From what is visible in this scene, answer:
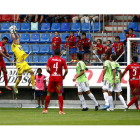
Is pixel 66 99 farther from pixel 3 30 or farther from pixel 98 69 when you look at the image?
pixel 3 30

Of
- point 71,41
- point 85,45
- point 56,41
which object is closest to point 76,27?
point 56,41

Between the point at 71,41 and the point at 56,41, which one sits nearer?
the point at 71,41

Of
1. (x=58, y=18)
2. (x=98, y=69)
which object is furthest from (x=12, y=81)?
(x=58, y=18)

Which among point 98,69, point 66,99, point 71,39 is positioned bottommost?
point 66,99

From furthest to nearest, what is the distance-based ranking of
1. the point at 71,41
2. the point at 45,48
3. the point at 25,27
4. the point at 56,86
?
the point at 25,27 → the point at 45,48 → the point at 71,41 → the point at 56,86

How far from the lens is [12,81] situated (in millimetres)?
20938

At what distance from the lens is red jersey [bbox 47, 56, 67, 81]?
1294cm

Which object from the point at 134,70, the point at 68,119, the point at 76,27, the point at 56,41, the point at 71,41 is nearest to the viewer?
the point at 68,119

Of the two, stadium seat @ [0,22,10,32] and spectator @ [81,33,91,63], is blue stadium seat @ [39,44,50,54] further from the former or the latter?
stadium seat @ [0,22,10,32]

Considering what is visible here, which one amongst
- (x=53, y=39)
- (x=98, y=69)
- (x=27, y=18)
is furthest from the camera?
(x=27, y=18)

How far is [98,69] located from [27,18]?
7205 millimetres

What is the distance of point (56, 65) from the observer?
1298 centimetres

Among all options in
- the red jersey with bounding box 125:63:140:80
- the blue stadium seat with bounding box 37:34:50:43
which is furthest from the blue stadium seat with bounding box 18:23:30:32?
the red jersey with bounding box 125:63:140:80

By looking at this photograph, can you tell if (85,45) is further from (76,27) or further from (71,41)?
(76,27)
